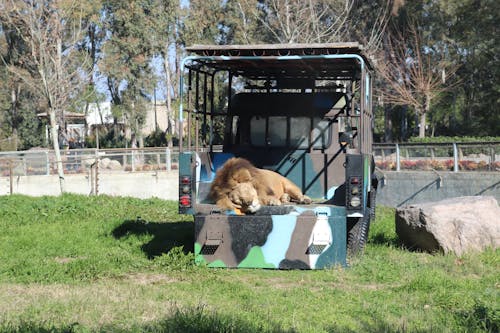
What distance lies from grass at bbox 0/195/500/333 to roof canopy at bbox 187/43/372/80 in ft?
8.69

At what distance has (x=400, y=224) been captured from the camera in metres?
10.2

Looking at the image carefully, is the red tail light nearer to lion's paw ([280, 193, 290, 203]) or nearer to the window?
lion's paw ([280, 193, 290, 203])

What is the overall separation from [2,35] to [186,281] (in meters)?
49.7

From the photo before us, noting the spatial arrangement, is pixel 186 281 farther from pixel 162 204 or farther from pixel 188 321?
pixel 162 204

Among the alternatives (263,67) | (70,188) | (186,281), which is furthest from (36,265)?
(70,188)

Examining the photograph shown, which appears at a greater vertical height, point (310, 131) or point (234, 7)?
point (234, 7)

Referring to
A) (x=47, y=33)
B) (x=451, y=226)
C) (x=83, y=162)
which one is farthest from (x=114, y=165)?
(x=451, y=226)

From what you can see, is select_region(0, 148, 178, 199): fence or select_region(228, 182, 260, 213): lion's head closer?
select_region(228, 182, 260, 213): lion's head

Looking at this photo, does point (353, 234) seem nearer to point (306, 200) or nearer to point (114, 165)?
point (306, 200)

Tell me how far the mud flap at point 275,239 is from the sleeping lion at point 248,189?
0.28 metres

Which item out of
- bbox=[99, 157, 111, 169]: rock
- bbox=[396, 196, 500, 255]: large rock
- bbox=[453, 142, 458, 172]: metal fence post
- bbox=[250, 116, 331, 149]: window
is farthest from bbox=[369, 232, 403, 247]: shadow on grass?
bbox=[99, 157, 111, 169]: rock

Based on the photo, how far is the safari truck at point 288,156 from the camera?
27.6 ft

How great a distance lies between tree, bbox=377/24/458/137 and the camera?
142ft

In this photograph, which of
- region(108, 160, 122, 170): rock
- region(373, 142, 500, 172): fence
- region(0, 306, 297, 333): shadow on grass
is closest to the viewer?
region(0, 306, 297, 333): shadow on grass
